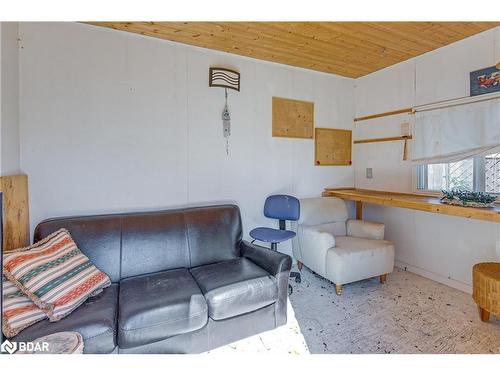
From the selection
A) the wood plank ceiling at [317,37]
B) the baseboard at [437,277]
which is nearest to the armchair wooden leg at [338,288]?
the baseboard at [437,277]

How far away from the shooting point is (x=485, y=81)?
233cm

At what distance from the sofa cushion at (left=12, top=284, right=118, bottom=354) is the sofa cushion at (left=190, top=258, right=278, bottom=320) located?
0.58m

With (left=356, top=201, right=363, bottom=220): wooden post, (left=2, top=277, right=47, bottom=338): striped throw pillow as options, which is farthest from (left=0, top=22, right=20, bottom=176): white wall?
(left=356, top=201, right=363, bottom=220): wooden post

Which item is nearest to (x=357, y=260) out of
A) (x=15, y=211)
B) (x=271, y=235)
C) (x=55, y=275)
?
(x=271, y=235)

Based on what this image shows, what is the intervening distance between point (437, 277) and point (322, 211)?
1450mm

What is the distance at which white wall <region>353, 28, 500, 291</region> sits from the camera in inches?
95.0

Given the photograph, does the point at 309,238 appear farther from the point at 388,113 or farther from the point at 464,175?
the point at 388,113

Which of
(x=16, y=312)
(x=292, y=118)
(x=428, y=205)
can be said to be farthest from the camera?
(x=292, y=118)

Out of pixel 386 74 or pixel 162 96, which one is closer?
pixel 162 96

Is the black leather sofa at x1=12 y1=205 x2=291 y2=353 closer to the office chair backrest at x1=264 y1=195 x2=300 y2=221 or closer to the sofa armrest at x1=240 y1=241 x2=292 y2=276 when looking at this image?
the sofa armrest at x1=240 y1=241 x2=292 y2=276

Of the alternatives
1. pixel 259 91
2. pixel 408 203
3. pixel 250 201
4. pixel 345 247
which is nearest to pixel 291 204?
pixel 250 201
